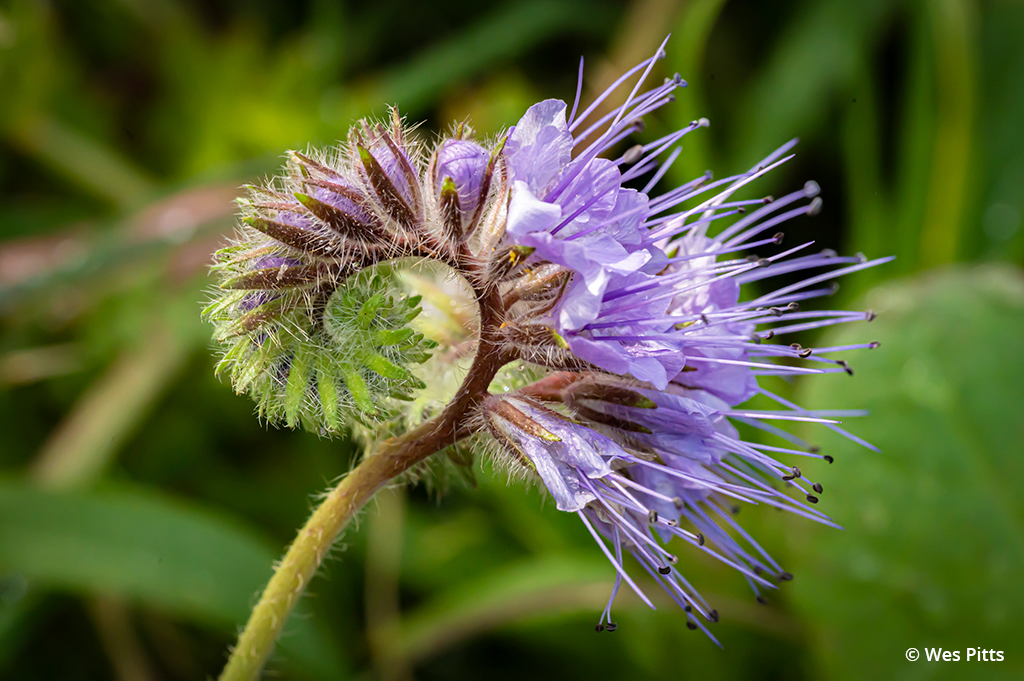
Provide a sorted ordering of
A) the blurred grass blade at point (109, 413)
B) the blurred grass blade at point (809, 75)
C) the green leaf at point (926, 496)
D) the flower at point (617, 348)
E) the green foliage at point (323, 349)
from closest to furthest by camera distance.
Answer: the flower at point (617, 348) < the green foliage at point (323, 349) < the green leaf at point (926, 496) < the blurred grass blade at point (109, 413) < the blurred grass blade at point (809, 75)

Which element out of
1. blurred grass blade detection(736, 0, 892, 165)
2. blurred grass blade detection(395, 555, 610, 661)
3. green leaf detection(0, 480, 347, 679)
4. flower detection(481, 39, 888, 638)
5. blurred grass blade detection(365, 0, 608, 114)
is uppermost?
blurred grass blade detection(365, 0, 608, 114)

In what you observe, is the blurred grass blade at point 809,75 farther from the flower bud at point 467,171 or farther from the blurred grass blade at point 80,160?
the blurred grass blade at point 80,160

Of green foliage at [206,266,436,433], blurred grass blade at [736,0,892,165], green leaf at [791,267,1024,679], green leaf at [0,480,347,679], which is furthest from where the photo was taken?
blurred grass blade at [736,0,892,165]

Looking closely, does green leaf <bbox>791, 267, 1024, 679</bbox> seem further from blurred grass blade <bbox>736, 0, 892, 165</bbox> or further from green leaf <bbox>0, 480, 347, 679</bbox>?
green leaf <bbox>0, 480, 347, 679</bbox>

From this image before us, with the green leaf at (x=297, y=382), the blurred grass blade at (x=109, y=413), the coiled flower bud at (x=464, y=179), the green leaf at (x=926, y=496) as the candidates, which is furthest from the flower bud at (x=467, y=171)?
the blurred grass blade at (x=109, y=413)

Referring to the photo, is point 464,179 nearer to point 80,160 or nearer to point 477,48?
point 477,48

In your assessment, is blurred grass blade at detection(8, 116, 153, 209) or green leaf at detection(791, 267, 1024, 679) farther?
blurred grass blade at detection(8, 116, 153, 209)

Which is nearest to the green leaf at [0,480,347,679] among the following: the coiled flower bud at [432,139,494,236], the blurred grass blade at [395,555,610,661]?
the blurred grass blade at [395,555,610,661]

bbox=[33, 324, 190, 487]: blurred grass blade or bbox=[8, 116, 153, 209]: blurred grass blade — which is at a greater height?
bbox=[8, 116, 153, 209]: blurred grass blade

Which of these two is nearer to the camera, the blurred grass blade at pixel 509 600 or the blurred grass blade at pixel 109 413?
the blurred grass blade at pixel 509 600
